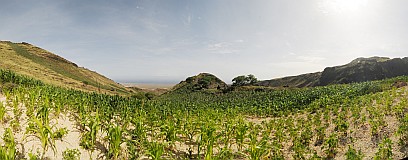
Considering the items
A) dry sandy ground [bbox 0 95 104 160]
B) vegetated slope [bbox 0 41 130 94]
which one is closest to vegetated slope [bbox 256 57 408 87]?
vegetated slope [bbox 0 41 130 94]

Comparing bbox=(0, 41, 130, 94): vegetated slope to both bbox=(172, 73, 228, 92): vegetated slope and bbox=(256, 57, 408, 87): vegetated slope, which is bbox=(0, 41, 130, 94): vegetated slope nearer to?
bbox=(172, 73, 228, 92): vegetated slope

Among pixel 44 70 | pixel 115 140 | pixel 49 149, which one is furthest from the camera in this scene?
pixel 44 70

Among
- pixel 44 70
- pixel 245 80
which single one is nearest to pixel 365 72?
pixel 245 80

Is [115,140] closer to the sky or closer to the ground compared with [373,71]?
closer to the ground

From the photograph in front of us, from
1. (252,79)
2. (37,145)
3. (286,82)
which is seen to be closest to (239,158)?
(37,145)

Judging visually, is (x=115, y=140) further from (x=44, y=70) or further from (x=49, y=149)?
(x=44, y=70)

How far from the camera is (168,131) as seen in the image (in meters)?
8.04

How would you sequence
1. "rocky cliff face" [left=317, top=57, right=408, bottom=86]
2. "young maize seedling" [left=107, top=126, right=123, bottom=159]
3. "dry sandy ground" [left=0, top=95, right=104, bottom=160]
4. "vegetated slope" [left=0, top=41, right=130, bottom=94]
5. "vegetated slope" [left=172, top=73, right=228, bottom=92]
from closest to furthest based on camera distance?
"dry sandy ground" [left=0, top=95, right=104, bottom=160], "young maize seedling" [left=107, top=126, right=123, bottom=159], "vegetated slope" [left=0, top=41, right=130, bottom=94], "vegetated slope" [left=172, top=73, right=228, bottom=92], "rocky cliff face" [left=317, top=57, right=408, bottom=86]

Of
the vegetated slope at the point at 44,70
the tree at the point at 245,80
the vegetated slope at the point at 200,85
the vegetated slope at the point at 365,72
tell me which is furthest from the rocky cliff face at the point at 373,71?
the vegetated slope at the point at 44,70

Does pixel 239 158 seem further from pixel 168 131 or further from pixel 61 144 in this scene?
pixel 61 144

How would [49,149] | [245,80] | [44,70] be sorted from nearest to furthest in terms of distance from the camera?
[49,149] → [44,70] → [245,80]

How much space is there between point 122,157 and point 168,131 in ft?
5.85

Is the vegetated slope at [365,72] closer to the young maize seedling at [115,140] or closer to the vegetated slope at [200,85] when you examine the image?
the vegetated slope at [200,85]

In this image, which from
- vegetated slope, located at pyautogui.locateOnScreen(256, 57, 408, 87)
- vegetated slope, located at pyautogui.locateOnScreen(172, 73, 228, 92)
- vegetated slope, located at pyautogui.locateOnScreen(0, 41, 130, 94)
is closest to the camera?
vegetated slope, located at pyautogui.locateOnScreen(0, 41, 130, 94)
